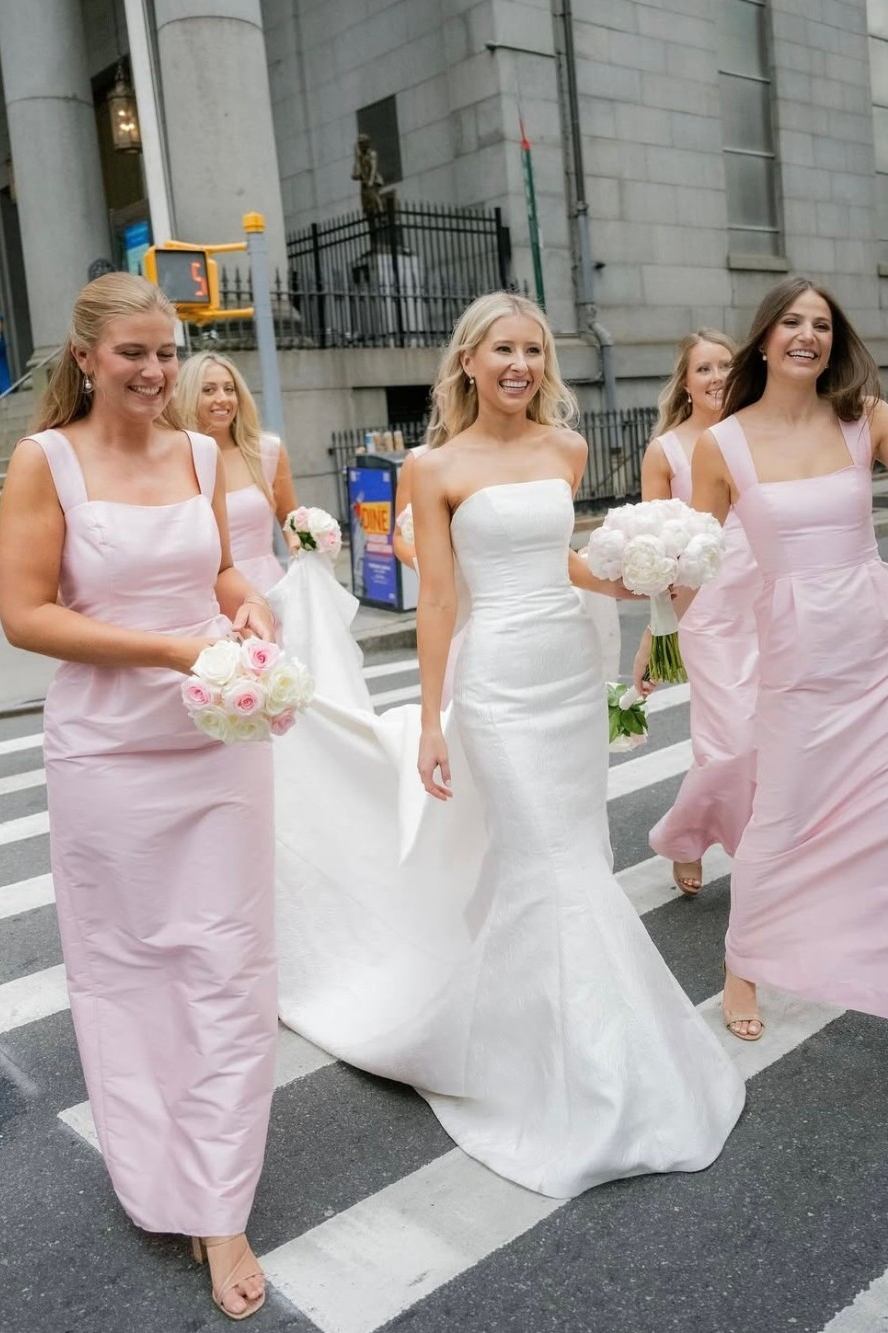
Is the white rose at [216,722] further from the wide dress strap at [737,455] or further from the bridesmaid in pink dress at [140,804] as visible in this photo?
the wide dress strap at [737,455]

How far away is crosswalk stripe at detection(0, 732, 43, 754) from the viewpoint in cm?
891

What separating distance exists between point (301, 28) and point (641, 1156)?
23.1 metres

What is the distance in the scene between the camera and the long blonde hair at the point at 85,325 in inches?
115

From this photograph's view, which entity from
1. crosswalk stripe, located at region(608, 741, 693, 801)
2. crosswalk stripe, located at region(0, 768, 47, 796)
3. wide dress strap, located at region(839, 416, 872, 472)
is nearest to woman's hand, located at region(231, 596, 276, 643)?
wide dress strap, located at region(839, 416, 872, 472)

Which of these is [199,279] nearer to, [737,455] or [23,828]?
[23,828]

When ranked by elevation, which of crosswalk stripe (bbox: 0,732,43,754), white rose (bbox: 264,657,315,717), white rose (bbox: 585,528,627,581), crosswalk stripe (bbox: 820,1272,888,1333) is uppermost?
white rose (bbox: 585,528,627,581)

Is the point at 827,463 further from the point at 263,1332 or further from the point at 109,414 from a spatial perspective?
the point at 263,1332

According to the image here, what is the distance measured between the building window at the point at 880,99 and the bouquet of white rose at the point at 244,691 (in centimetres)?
2697

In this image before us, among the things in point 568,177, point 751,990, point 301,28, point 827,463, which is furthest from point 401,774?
point 301,28

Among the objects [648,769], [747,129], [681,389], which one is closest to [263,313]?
[648,769]

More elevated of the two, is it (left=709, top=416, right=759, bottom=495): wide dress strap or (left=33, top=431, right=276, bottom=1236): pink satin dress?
(left=709, top=416, right=759, bottom=495): wide dress strap

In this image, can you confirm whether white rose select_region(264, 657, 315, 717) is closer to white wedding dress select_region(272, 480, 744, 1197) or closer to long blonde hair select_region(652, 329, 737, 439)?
white wedding dress select_region(272, 480, 744, 1197)

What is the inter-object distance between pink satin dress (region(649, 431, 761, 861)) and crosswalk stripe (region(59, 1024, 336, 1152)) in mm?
1752

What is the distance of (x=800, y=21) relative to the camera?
23969mm
